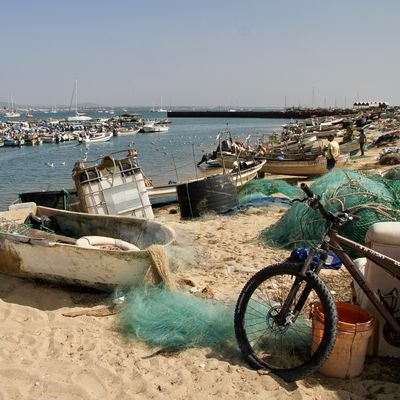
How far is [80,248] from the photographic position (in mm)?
5746

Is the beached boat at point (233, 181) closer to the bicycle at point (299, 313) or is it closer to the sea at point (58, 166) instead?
the sea at point (58, 166)

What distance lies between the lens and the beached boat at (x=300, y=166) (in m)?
18.2

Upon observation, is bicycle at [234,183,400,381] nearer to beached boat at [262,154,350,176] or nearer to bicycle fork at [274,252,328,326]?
bicycle fork at [274,252,328,326]

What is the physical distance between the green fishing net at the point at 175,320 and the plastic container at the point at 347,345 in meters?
0.91

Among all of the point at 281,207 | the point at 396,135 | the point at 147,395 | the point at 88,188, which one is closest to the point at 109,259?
the point at 147,395

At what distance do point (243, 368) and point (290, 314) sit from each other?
0.63 meters

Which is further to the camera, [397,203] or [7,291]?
[397,203]

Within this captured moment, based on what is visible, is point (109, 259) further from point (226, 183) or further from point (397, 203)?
point (226, 183)

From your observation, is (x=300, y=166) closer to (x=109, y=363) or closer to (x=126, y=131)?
(x=109, y=363)

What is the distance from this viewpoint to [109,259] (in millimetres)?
5590

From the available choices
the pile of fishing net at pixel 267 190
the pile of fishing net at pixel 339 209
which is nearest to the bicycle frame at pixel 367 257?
the pile of fishing net at pixel 339 209

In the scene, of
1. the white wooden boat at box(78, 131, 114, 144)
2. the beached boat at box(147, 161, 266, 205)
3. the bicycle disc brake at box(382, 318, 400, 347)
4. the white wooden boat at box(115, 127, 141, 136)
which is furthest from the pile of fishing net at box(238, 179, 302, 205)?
the white wooden boat at box(115, 127, 141, 136)

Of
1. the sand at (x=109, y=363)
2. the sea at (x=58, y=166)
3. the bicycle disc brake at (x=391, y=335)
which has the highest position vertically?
the bicycle disc brake at (x=391, y=335)

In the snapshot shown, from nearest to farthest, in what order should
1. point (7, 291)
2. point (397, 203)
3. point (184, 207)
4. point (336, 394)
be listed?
1. point (336, 394)
2. point (7, 291)
3. point (397, 203)
4. point (184, 207)
